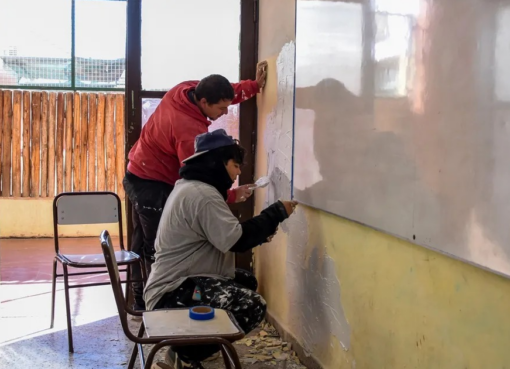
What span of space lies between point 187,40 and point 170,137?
31.9 inches

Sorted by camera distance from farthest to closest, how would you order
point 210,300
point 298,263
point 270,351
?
point 270,351
point 298,263
point 210,300

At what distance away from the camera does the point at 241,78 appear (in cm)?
366

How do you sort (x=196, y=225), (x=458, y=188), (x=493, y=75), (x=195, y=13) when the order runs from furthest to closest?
(x=195, y=13) < (x=196, y=225) < (x=458, y=188) < (x=493, y=75)

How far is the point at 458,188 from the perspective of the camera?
1435 millimetres

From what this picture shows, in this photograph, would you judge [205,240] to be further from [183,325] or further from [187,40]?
[187,40]

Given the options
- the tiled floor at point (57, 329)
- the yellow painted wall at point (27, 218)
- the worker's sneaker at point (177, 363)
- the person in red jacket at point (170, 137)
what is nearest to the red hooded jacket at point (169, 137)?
the person in red jacket at point (170, 137)

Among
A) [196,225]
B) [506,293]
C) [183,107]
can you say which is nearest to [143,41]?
[183,107]

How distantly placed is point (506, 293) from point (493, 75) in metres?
0.50

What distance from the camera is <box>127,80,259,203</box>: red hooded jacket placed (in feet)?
10.2

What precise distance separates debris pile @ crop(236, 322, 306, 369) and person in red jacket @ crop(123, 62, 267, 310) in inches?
31.2

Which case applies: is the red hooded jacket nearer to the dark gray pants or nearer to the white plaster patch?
the dark gray pants

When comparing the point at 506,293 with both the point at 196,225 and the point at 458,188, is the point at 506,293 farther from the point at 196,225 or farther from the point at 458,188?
the point at 196,225

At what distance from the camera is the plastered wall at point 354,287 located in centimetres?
144

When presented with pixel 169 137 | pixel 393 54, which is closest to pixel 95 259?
pixel 169 137
